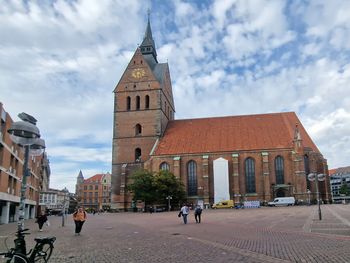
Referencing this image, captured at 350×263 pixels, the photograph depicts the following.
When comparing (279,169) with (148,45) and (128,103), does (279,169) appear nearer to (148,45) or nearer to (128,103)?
(128,103)

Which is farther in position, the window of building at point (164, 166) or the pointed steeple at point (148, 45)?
the pointed steeple at point (148, 45)

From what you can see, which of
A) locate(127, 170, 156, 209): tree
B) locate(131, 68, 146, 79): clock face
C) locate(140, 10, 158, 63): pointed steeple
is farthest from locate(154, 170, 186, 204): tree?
locate(140, 10, 158, 63): pointed steeple

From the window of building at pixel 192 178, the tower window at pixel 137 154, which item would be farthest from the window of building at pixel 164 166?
the tower window at pixel 137 154

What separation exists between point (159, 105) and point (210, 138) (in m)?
11.0

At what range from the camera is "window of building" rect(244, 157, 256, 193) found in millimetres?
62250

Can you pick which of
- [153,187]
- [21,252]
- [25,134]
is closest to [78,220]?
[25,134]

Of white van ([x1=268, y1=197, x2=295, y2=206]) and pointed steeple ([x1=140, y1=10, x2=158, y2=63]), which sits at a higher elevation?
pointed steeple ([x1=140, y1=10, x2=158, y2=63])

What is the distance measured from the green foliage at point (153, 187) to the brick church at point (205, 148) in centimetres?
649

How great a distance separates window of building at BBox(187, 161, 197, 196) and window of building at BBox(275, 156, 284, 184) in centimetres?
1371

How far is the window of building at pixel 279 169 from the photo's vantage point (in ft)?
202

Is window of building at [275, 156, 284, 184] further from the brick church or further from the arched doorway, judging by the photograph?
the arched doorway

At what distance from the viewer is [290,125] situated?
Answer: 65.9m

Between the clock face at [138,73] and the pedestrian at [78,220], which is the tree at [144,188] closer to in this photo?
the clock face at [138,73]

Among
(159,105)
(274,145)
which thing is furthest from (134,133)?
(274,145)
